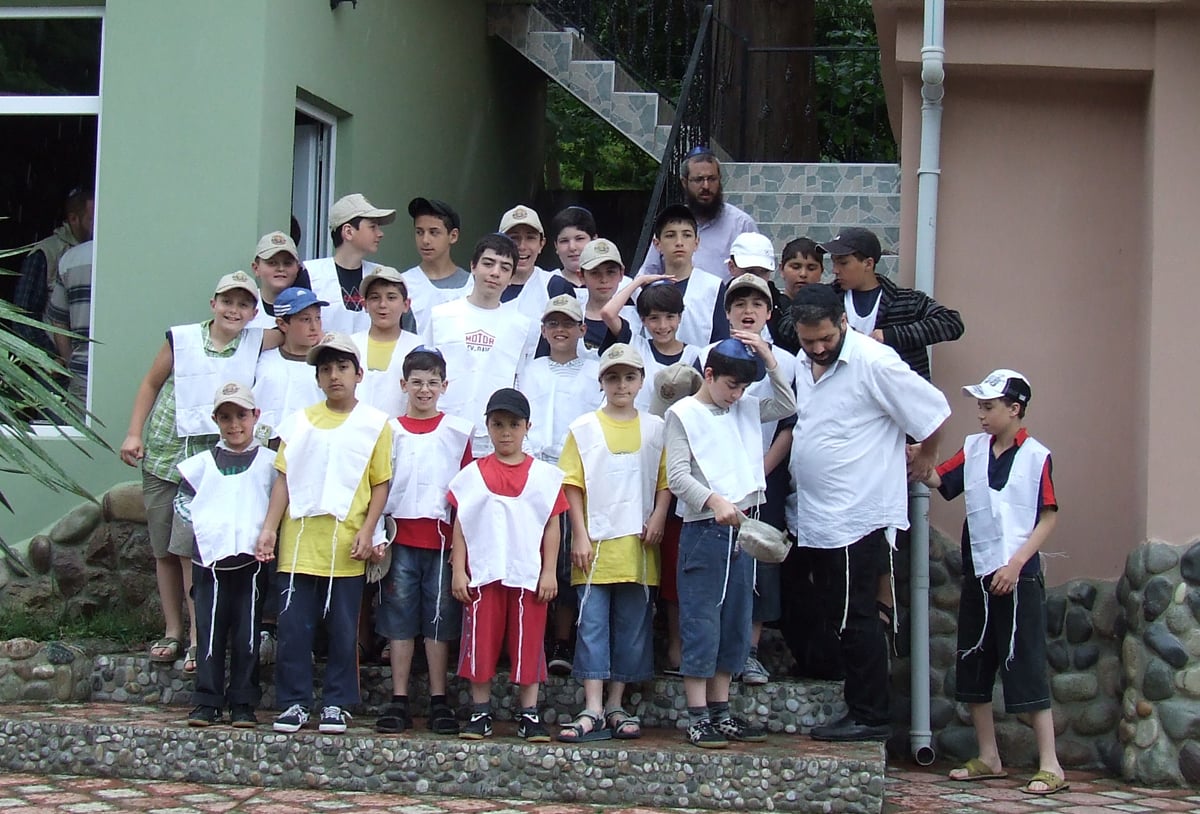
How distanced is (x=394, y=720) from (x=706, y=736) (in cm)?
115

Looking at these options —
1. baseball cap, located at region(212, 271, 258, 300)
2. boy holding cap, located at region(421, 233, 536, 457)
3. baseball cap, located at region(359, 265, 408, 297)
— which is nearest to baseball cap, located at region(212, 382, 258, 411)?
baseball cap, located at region(212, 271, 258, 300)

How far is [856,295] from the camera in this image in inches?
245

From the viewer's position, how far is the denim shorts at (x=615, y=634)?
18.2ft

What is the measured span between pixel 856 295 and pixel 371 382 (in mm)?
2020

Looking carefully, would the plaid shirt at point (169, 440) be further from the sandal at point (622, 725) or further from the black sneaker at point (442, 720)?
the sandal at point (622, 725)

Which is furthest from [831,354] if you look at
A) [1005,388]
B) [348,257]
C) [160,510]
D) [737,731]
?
[160,510]

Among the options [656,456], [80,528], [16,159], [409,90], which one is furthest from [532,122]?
[656,456]

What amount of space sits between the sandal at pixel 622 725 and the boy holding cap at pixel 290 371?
176 centimetres

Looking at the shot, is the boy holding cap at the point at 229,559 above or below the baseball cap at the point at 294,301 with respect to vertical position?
below

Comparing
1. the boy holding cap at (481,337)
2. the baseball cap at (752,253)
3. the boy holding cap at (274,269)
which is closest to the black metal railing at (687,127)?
the baseball cap at (752,253)

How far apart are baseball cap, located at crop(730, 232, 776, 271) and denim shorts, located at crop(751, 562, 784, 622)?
126cm

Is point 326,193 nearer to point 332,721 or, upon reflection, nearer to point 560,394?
point 560,394

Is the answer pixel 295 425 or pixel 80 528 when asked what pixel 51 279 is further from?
pixel 295 425

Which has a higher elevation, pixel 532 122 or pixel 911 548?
pixel 532 122
